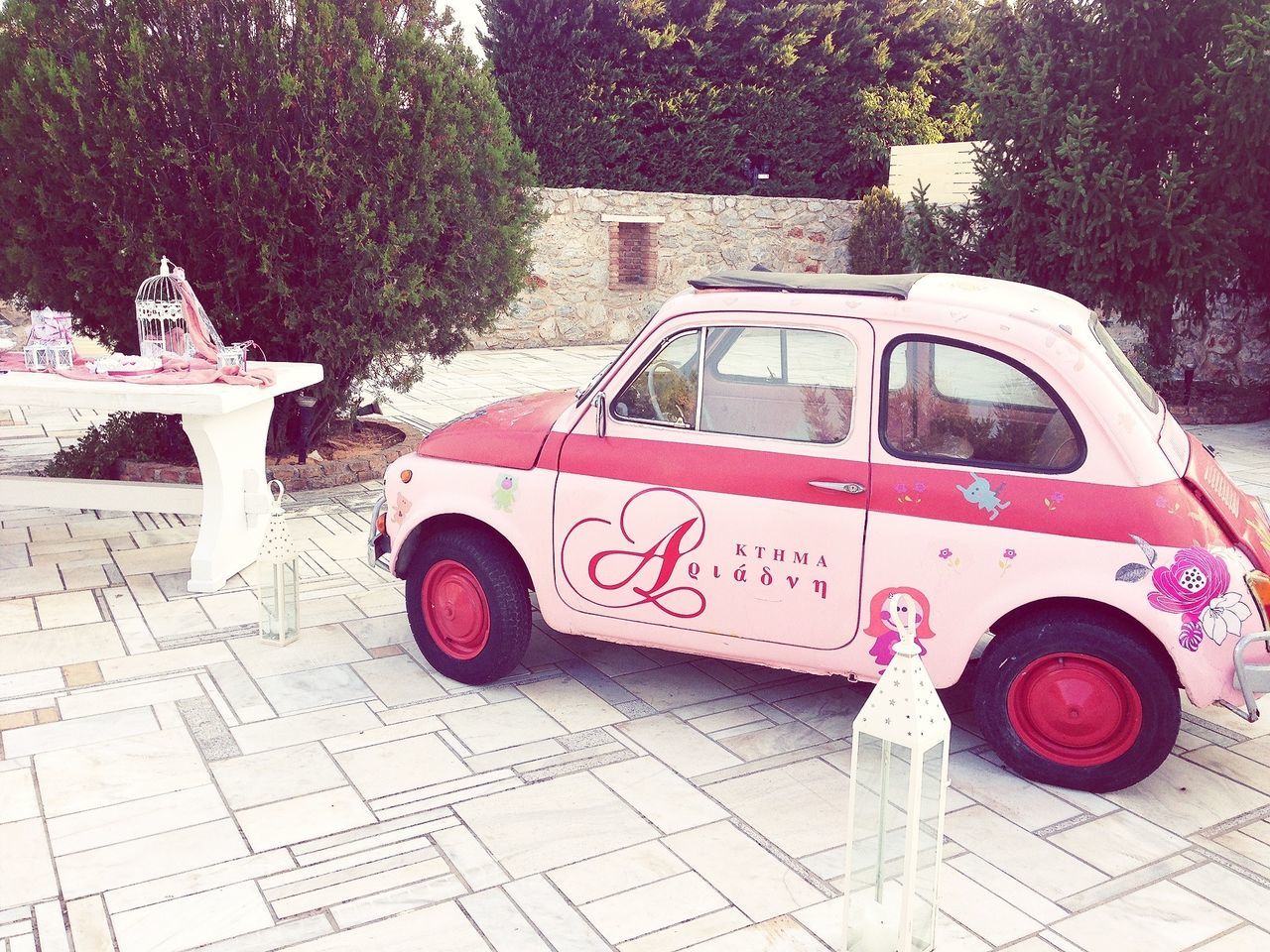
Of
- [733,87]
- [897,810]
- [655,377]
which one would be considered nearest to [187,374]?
[655,377]

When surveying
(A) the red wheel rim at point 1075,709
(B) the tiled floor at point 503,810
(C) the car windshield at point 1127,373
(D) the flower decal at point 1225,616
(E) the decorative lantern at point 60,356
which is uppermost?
(C) the car windshield at point 1127,373

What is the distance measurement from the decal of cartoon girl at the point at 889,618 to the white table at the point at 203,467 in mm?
3557

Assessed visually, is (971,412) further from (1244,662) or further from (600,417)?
(600,417)

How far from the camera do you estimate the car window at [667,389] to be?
438 centimetres

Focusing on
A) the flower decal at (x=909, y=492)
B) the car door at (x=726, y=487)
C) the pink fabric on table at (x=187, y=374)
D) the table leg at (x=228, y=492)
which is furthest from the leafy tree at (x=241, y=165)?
the flower decal at (x=909, y=492)

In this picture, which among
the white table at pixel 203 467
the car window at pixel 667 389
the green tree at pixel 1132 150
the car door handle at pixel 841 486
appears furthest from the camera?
the green tree at pixel 1132 150

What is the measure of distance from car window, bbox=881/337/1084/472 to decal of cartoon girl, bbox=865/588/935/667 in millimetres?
504

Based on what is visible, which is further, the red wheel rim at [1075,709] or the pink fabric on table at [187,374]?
the pink fabric on table at [187,374]

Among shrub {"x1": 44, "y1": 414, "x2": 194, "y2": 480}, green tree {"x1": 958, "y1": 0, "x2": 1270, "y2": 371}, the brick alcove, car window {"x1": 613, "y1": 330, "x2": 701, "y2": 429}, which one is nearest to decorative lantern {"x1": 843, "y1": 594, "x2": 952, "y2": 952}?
car window {"x1": 613, "y1": 330, "x2": 701, "y2": 429}

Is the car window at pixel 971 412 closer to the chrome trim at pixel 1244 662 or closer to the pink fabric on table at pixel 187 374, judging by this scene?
the chrome trim at pixel 1244 662

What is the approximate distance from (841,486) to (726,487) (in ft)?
1.44

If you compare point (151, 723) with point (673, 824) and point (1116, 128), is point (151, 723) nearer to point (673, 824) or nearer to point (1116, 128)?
point (673, 824)

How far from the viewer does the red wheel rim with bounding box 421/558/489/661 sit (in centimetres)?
475

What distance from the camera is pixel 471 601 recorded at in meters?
4.76
